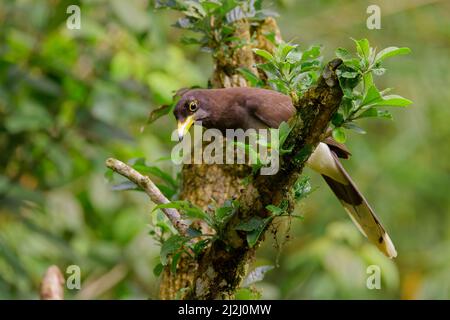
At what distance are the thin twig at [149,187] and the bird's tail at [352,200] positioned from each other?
45.2 inches

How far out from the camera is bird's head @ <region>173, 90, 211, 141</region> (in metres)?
4.21

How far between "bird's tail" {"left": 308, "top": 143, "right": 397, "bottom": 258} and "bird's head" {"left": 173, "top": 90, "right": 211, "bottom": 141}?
25.1 inches

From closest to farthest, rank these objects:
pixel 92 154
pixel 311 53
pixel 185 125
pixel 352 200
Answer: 1. pixel 311 53
2. pixel 185 125
3. pixel 352 200
4. pixel 92 154

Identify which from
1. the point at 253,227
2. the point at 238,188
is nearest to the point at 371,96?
the point at 253,227

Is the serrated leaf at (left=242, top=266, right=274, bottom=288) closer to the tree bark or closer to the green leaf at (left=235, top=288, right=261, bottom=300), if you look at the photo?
the green leaf at (left=235, top=288, right=261, bottom=300)

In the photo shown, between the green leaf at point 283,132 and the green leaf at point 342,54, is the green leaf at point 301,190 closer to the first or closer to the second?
the green leaf at point 283,132

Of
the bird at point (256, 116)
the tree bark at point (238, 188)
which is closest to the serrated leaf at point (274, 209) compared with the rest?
the tree bark at point (238, 188)

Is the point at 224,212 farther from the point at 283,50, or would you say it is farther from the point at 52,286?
the point at 52,286

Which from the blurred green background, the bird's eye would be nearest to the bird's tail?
the blurred green background

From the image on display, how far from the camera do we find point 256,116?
4219mm

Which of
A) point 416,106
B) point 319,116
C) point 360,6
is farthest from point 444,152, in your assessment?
point 319,116

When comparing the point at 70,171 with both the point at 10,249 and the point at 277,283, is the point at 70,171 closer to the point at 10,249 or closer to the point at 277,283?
the point at 10,249

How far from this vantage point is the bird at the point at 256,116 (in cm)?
410

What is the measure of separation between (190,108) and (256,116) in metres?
0.35
